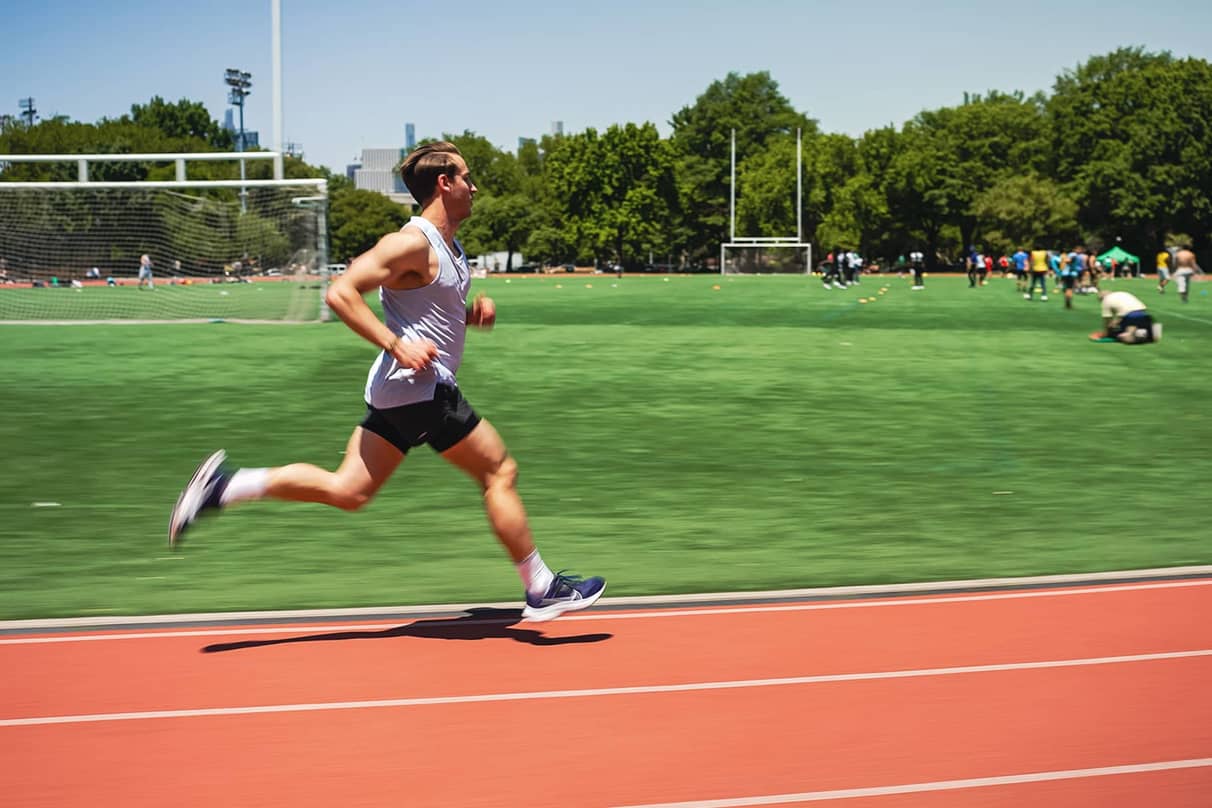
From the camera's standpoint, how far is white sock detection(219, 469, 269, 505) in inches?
233

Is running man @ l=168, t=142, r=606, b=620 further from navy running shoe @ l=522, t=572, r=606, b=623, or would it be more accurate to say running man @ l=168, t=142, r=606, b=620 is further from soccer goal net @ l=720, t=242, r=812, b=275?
soccer goal net @ l=720, t=242, r=812, b=275

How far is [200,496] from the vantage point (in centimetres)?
596

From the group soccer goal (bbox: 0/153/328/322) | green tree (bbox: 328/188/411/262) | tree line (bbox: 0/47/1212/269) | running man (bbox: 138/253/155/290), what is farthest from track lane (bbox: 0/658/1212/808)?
green tree (bbox: 328/188/411/262)

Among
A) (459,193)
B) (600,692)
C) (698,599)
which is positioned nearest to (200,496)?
(459,193)

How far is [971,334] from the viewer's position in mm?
27781

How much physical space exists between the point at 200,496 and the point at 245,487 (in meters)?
0.21

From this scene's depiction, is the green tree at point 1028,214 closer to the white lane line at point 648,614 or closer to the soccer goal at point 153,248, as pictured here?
the soccer goal at point 153,248

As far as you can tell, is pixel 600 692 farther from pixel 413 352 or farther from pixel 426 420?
pixel 413 352

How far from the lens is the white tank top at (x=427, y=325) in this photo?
18.7ft

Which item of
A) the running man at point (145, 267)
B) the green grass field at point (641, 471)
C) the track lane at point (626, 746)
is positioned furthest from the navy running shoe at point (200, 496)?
the running man at point (145, 267)

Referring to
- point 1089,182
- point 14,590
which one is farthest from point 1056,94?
point 14,590

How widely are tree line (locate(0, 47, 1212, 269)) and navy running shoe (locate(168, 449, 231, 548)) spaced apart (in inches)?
3270

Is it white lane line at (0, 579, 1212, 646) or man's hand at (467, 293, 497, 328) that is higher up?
man's hand at (467, 293, 497, 328)

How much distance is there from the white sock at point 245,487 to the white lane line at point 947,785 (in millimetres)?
2537
